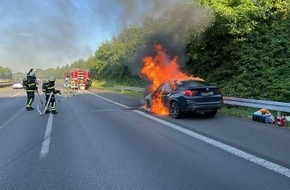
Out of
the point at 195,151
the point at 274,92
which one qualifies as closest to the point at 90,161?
the point at 195,151

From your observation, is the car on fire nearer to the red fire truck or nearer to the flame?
the flame

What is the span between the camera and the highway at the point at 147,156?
5160mm

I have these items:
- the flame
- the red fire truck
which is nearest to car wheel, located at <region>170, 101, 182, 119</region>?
the flame

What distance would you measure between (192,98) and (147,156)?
17.6 ft

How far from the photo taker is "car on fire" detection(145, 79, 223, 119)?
11781mm

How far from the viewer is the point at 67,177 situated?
18.1ft

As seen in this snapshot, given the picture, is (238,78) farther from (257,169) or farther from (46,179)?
(46,179)

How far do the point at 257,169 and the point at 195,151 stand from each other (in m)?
1.62

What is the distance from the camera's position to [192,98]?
1177 centimetres

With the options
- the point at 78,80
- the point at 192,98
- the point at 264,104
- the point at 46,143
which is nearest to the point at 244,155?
the point at 46,143

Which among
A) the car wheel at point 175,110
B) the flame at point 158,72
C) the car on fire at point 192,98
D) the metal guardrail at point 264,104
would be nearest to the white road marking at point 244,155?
the car on fire at point 192,98

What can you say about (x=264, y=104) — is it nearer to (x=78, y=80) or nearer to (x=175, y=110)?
(x=175, y=110)

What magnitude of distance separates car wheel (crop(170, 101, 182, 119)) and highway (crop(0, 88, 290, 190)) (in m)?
0.86

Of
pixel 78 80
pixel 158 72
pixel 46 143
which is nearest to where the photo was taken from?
pixel 46 143
